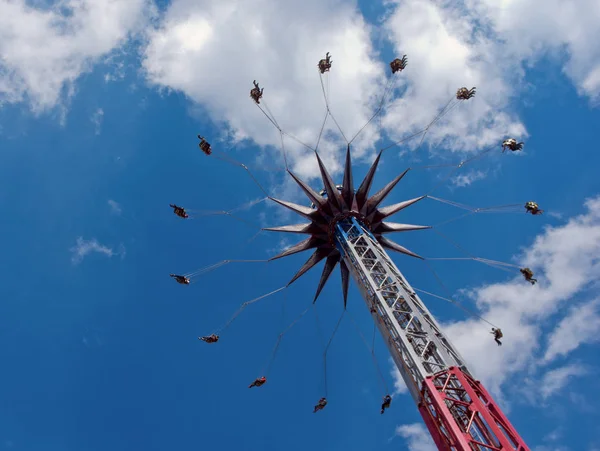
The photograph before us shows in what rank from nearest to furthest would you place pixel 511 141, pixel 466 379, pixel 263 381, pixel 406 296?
pixel 466 379, pixel 406 296, pixel 511 141, pixel 263 381

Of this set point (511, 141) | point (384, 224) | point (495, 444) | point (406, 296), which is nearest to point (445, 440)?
point (495, 444)

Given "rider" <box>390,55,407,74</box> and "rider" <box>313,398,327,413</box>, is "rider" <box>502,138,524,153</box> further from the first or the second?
"rider" <box>313,398,327,413</box>

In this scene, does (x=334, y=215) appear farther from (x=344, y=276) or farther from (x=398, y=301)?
(x=398, y=301)

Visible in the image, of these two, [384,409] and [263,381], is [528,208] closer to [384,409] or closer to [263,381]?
[384,409]

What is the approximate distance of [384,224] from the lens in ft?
95.1

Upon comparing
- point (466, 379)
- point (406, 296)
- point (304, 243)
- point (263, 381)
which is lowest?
point (466, 379)

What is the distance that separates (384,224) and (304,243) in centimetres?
556

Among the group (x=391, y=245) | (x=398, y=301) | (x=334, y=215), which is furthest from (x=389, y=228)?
(x=398, y=301)

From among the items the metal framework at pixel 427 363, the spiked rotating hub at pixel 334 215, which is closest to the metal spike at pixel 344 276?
the spiked rotating hub at pixel 334 215

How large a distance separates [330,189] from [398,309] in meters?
9.42

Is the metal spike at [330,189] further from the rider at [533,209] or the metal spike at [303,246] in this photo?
the rider at [533,209]

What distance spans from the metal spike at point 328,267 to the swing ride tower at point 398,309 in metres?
0.06

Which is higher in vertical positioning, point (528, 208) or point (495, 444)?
point (528, 208)

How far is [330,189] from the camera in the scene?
2731cm
